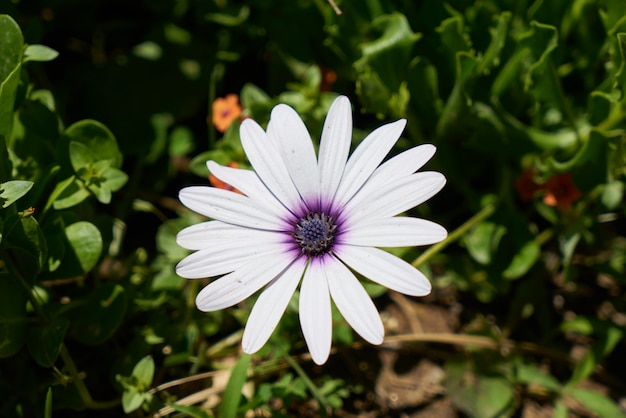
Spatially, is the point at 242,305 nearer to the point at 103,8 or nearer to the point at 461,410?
the point at 461,410

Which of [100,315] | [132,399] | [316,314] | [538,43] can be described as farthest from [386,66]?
[132,399]

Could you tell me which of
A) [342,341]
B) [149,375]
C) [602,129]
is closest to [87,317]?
[149,375]

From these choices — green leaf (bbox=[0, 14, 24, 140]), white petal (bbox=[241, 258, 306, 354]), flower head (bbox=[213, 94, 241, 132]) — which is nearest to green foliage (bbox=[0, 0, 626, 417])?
green leaf (bbox=[0, 14, 24, 140])

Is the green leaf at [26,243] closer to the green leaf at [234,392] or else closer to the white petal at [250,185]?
the white petal at [250,185]

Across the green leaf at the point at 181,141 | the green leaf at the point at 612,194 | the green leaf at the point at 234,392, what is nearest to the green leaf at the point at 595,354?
the green leaf at the point at 612,194

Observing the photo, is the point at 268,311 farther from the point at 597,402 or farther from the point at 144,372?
the point at 597,402


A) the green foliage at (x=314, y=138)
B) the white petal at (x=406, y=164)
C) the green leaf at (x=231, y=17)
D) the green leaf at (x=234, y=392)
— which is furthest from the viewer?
the green leaf at (x=231, y=17)

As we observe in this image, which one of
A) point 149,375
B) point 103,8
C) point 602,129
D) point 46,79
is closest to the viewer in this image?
point 149,375
